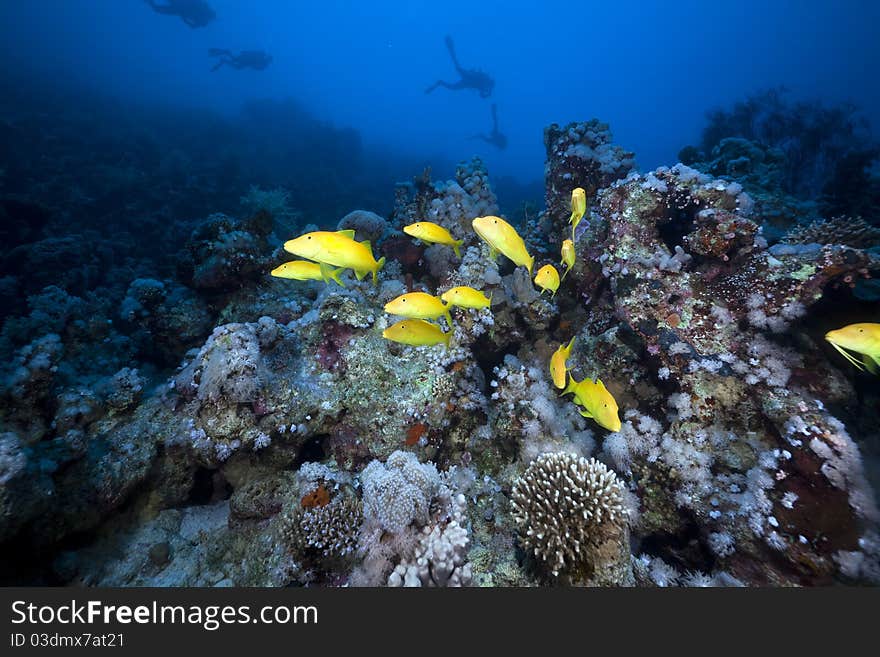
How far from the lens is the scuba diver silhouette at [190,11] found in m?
35.8

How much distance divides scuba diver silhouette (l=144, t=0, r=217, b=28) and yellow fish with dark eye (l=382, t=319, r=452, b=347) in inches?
2064

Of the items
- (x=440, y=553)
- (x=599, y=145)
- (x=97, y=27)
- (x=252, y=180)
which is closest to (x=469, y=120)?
(x=97, y=27)

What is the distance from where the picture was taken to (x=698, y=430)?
3973 millimetres

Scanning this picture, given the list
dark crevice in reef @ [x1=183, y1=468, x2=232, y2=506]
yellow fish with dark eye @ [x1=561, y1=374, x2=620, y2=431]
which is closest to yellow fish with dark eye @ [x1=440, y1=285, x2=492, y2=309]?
yellow fish with dark eye @ [x1=561, y1=374, x2=620, y2=431]

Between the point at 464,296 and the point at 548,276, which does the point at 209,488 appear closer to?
the point at 464,296

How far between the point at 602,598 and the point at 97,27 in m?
101

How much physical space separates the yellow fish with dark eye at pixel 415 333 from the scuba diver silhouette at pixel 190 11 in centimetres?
5243

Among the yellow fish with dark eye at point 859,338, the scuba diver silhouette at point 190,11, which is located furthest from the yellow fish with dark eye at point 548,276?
the scuba diver silhouette at point 190,11

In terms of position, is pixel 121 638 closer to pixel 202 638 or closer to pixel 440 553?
pixel 202 638

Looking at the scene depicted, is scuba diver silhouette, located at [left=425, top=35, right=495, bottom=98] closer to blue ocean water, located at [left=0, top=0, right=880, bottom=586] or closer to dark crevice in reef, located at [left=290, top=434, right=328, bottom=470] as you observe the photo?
blue ocean water, located at [left=0, top=0, right=880, bottom=586]

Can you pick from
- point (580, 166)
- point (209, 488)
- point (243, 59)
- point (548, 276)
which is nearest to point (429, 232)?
point (548, 276)

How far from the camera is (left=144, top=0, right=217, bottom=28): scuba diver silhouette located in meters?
35.8

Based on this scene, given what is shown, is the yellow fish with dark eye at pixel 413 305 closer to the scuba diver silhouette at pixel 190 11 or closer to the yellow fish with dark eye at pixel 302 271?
the yellow fish with dark eye at pixel 302 271

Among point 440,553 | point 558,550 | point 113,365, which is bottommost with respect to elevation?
point 113,365
